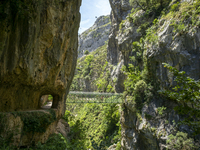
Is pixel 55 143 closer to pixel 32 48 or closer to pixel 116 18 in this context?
pixel 32 48

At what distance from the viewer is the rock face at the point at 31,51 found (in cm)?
664

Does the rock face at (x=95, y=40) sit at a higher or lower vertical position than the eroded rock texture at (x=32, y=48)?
higher

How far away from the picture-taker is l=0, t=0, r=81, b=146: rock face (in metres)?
6.64

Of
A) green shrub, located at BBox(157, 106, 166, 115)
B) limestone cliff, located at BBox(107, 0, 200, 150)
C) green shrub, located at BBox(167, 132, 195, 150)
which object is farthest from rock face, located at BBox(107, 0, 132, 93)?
green shrub, located at BBox(167, 132, 195, 150)

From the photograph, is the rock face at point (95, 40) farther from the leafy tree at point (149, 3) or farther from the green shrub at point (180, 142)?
the green shrub at point (180, 142)

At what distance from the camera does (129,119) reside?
62.3 feet

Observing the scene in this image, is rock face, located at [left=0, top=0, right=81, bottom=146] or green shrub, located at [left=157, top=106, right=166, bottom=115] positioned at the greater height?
rock face, located at [left=0, top=0, right=81, bottom=146]

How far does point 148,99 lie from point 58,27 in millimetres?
13058

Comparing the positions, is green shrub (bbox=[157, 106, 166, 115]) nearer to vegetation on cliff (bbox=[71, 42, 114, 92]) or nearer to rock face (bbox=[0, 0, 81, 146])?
rock face (bbox=[0, 0, 81, 146])

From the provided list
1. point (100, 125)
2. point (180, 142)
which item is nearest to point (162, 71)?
point (180, 142)

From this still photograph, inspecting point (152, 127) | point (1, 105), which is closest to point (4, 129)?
point (1, 105)

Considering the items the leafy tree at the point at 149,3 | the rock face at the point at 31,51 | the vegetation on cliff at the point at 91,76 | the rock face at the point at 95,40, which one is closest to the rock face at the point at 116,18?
the vegetation on cliff at the point at 91,76

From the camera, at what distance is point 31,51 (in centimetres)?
763

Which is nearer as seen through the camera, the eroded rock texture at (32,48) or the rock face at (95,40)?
the eroded rock texture at (32,48)
